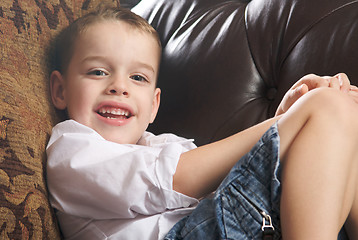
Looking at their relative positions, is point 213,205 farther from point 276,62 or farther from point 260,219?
point 276,62

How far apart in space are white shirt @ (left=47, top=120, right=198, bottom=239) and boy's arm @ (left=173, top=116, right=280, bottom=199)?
2cm

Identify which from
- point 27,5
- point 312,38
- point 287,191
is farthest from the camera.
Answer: point 312,38

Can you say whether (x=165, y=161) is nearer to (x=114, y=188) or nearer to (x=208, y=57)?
(x=114, y=188)

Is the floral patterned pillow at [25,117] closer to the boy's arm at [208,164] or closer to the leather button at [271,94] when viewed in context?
A: the boy's arm at [208,164]

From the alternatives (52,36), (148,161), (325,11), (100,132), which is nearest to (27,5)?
(52,36)

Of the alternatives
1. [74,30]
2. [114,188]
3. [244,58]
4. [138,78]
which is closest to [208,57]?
[244,58]

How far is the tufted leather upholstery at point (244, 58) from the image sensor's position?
37.0 inches

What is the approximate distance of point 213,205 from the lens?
26.6 inches

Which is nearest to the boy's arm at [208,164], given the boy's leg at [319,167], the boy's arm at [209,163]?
the boy's arm at [209,163]

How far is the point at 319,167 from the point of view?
0.61m

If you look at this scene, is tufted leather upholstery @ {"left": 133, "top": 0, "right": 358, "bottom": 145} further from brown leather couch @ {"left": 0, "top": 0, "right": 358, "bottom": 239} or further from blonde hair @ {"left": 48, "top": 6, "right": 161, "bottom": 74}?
blonde hair @ {"left": 48, "top": 6, "right": 161, "bottom": 74}

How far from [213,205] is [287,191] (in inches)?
4.4

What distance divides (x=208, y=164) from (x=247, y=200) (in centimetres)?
12

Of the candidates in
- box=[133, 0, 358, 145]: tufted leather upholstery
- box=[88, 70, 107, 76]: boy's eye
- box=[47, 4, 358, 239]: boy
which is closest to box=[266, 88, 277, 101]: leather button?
box=[133, 0, 358, 145]: tufted leather upholstery
